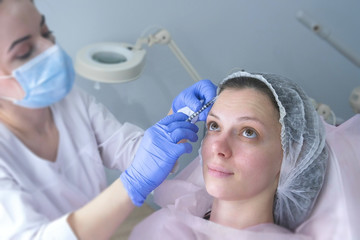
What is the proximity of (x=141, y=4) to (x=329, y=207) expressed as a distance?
0.82 m

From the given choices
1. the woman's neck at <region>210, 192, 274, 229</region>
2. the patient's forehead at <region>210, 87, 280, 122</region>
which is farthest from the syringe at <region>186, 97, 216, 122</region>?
the woman's neck at <region>210, 192, 274, 229</region>

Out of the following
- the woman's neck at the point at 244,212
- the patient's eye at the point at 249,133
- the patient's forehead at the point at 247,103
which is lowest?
the woman's neck at the point at 244,212

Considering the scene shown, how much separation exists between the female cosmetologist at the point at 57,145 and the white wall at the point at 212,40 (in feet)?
0.25

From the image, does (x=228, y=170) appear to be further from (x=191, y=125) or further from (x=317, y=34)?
(x=317, y=34)

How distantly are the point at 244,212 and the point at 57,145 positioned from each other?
22.7 inches

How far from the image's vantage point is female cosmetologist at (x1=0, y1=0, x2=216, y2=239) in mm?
825

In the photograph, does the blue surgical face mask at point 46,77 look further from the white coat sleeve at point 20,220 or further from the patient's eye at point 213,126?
the patient's eye at point 213,126

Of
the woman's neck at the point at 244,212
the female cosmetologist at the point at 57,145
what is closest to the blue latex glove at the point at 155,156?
the female cosmetologist at the point at 57,145

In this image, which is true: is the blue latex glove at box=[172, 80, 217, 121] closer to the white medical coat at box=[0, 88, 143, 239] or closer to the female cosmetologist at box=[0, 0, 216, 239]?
the female cosmetologist at box=[0, 0, 216, 239]

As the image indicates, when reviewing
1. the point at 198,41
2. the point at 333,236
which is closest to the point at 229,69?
the point at 198,41

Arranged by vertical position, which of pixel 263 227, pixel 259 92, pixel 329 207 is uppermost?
pixel 259 92

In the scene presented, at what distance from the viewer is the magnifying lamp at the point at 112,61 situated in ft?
3.11

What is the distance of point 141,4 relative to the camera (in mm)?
1109

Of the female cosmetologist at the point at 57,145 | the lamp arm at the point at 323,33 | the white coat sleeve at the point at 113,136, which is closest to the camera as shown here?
A: the female cosmetologist at the point at 57,145
